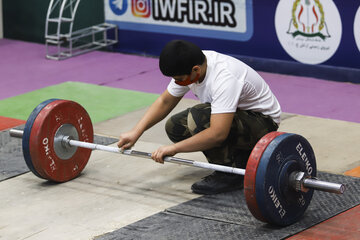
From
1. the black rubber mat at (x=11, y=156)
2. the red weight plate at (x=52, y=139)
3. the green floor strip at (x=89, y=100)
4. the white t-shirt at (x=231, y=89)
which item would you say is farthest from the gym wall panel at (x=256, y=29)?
the red weight plate at (x=52, y=139)

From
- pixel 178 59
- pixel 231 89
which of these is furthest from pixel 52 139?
pixel 231 89

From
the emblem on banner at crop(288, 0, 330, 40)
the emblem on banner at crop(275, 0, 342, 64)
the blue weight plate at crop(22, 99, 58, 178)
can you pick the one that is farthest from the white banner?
the blue weight plate at crop(22, 99, 58, 178)

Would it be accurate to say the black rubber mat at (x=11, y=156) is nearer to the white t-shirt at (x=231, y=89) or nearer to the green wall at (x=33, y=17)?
the white t-shirt at (x=231, y=89)

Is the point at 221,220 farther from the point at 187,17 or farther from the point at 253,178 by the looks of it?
the point at 187,17

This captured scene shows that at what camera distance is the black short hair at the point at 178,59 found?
4.04 metres

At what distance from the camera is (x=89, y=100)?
22.5 feet

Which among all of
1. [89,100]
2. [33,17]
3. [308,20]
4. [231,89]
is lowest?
[89,100]

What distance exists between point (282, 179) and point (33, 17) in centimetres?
619

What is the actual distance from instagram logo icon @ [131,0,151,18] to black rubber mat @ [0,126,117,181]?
9.28 ft

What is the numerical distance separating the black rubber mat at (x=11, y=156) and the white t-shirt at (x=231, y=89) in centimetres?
121

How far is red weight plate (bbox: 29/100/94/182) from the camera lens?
4527 mm

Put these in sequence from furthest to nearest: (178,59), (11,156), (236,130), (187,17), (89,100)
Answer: (187,17) → (89,100) → (11,156) → (236,130) → (178,59)

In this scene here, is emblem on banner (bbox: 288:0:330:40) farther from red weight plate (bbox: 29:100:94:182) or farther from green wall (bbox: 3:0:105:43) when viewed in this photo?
red weight plate (bbox: 29:100:94:182)

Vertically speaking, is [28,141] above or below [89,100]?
above
